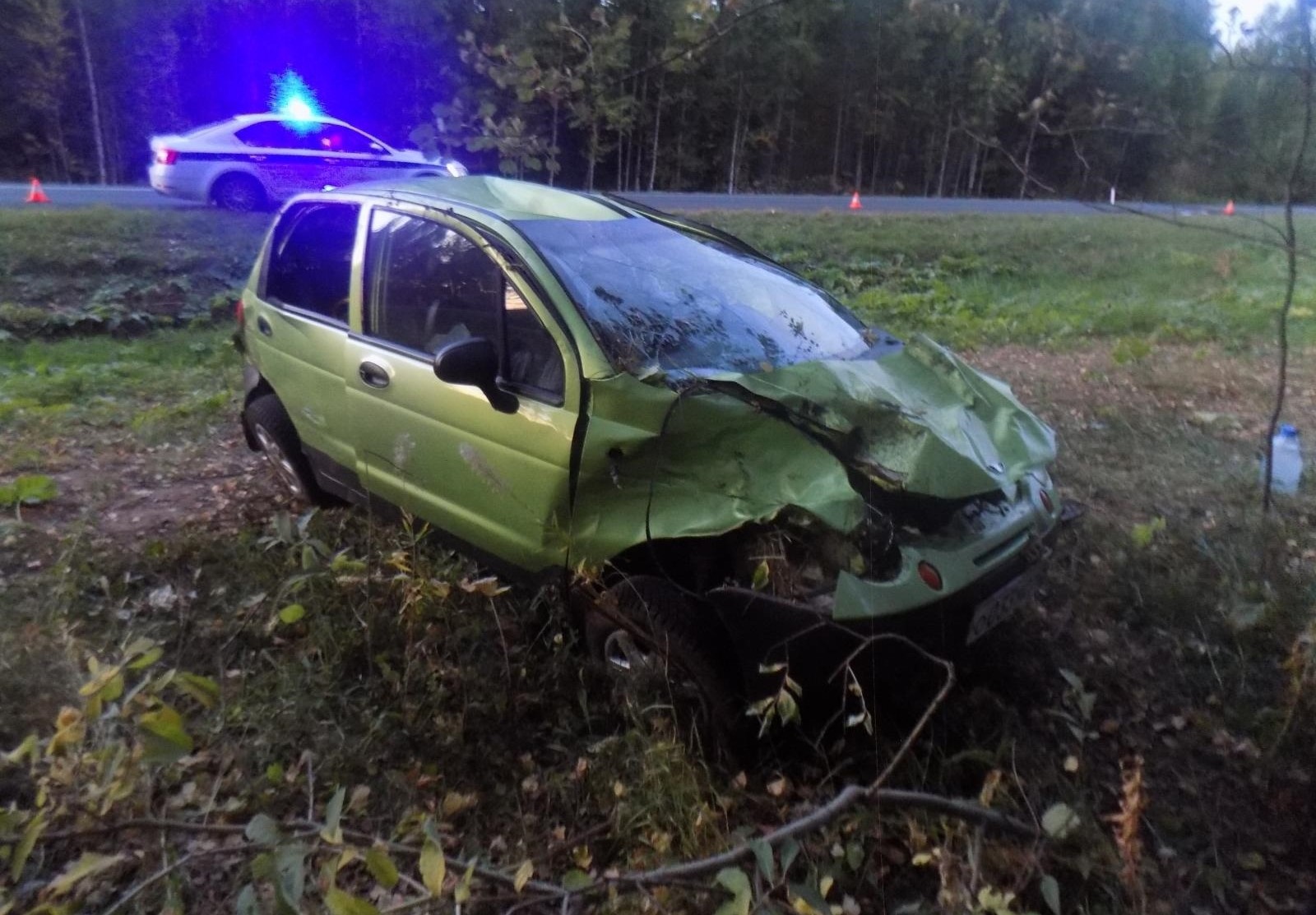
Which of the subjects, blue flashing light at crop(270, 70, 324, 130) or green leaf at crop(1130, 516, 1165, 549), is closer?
green leaf at crop(1130, 516, 1165, 549)

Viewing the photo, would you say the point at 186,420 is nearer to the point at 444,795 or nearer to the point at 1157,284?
the point at 444,795

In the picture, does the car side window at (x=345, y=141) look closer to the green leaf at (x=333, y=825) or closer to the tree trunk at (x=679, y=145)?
the tree trunk at (x=679, y=145)

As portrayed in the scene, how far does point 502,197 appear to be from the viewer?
3.89 meters

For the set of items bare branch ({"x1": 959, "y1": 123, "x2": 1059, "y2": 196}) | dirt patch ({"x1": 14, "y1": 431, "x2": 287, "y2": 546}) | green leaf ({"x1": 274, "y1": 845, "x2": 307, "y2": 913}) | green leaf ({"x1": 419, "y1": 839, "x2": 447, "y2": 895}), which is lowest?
dirt patch ({"x1": 14, "y1": 431, "x2": 287, "y2": 546})

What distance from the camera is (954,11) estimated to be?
382 centimetres

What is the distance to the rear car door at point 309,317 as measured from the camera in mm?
4051

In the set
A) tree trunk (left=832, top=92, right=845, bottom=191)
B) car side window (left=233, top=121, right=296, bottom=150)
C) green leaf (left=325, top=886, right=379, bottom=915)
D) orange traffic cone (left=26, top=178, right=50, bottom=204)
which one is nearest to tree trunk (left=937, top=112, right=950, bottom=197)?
tree trunk (left=832, top=92, right=845, bottom=191)

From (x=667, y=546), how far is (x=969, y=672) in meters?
1.20

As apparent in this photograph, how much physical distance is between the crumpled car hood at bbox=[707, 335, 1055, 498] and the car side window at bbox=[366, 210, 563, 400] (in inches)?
27.1

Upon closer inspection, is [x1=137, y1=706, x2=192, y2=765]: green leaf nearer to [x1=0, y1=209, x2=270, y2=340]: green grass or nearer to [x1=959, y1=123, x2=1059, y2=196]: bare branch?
[x1=959, y1=123, x2=1059, y2=196]: bare branch

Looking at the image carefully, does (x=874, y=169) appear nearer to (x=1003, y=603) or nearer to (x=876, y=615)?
(x=1003, y=603)

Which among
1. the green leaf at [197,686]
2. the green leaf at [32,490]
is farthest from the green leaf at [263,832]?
the green leaf at [32,490]

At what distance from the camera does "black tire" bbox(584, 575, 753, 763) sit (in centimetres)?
289

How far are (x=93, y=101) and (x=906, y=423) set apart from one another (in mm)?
21463
